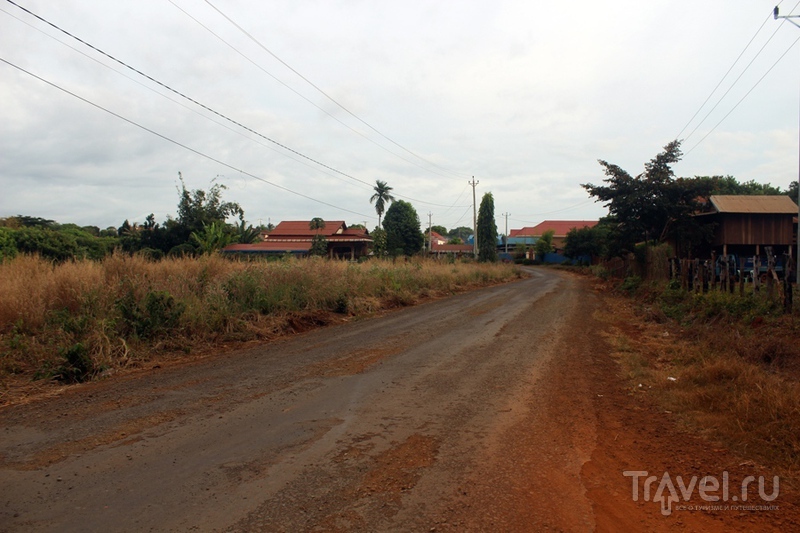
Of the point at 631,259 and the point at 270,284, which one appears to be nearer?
the point at 270,284

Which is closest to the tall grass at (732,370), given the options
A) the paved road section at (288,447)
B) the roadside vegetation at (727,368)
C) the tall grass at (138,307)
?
the roadside vegetation at (727,368)

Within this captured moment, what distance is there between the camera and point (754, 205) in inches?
1105

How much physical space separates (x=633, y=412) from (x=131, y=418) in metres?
5.64

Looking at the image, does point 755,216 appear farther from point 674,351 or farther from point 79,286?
point 79,286

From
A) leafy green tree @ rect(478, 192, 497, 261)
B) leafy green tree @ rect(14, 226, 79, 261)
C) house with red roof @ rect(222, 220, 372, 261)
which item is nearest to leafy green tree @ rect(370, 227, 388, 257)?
house with red roof @ rect(222, 220, 372, 261)

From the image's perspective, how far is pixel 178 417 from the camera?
5438 millimetres

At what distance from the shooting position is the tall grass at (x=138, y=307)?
7.88 m

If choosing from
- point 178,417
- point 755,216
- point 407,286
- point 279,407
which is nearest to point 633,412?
point 279,407

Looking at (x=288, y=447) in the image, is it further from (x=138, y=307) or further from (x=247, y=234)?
(x=247, y=234)

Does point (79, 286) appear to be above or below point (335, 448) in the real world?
above

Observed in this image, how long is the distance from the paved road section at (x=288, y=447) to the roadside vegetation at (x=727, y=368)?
1.34 m

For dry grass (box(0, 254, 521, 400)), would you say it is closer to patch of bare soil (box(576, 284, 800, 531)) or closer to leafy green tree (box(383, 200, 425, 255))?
patch of bare soil (box(576, 284, 800, 531))

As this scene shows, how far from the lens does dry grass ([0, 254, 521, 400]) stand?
790 centimetres

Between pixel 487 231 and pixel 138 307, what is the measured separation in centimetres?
4684
